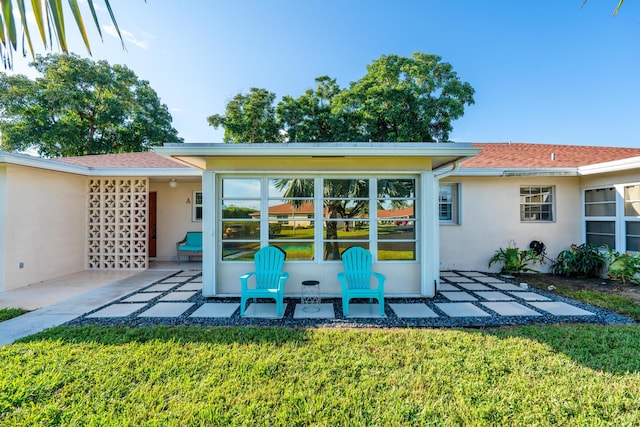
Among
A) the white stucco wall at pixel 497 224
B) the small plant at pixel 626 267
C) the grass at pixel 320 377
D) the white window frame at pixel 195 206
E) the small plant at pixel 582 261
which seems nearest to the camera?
the grass at pixel 320 377

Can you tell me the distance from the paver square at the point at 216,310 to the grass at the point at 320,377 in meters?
0.72

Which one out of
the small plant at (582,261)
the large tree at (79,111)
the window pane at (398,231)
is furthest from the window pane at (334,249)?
the large tree at (79,111)

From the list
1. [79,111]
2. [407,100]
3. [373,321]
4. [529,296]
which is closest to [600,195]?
[529,296]

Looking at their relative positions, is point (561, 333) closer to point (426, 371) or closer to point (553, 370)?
point (553, 370)

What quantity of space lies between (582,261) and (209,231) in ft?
30.3

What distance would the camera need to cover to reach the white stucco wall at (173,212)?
9.65 m

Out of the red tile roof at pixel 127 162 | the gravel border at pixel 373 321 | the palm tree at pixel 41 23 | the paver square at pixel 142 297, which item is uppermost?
the red tile roof at pixel 127 162

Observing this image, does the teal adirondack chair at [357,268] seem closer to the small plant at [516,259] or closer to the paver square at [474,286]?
the paver square at [474,286]

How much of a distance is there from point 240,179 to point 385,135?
11269mm

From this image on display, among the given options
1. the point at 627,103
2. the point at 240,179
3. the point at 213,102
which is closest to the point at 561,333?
the point at 240,179

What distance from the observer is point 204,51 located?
29.8 ft

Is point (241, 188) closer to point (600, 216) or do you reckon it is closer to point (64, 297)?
point (64, 297)

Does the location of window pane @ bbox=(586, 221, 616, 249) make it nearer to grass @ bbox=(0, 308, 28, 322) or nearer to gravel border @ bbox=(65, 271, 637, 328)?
gravel border @ bbox=(65, 271, 637, 328)

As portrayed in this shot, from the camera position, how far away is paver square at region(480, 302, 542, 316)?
4.54 metres
